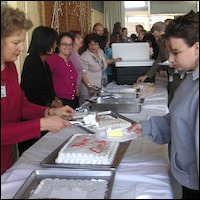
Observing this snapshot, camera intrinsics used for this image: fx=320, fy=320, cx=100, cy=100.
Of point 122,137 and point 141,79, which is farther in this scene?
point 141,79

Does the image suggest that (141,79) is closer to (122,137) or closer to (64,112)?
(64,112)

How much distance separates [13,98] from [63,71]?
1.17 m

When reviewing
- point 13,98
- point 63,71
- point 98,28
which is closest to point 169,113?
point 13,98

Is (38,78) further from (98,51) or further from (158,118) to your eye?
(98,51)

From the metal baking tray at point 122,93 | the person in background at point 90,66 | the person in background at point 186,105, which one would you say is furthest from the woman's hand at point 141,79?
the person in background at point 186,105

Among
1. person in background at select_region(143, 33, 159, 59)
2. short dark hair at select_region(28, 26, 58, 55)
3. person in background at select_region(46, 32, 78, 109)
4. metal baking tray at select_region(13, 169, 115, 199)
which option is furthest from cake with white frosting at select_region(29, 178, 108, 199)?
person in background at select_region(143, 33, 159, 59)

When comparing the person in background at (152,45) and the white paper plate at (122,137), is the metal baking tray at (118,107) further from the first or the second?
the person in background at (152,45)

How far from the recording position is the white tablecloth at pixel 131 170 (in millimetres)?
830

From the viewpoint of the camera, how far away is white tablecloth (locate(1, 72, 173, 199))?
0.83 meters

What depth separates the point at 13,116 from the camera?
3.60 ft

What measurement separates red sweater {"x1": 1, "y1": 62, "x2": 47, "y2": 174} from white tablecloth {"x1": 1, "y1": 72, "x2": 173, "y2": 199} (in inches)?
2.7

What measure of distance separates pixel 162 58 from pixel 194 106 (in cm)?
196

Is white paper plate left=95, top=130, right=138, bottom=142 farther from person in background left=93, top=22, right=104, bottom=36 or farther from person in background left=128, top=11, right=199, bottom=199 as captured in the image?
person in background left=93, top=22, right=104, bottom=36

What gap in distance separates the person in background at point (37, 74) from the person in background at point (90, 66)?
82 cm
